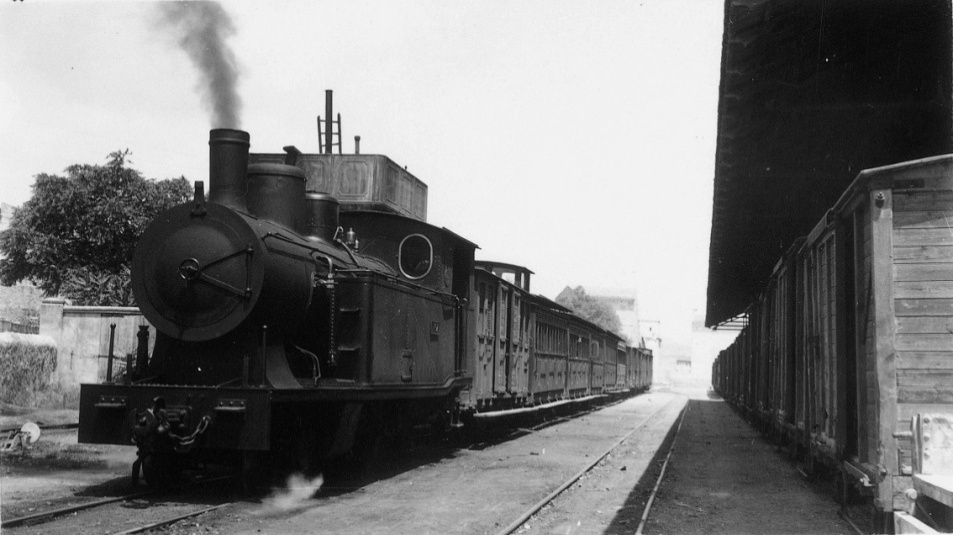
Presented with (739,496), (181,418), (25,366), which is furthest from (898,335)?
(25,366)

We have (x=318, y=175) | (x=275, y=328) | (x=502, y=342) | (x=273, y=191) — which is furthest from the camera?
(x=318, y=175)

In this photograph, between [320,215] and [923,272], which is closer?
[923,272]

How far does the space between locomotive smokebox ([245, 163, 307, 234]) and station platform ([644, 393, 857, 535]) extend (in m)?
4.59

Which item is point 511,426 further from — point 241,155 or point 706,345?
point 706,345

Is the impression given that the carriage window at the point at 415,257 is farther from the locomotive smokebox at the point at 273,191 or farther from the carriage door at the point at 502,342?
the carriage door at the point at 502,342

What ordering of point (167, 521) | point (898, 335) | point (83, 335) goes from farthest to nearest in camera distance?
1. point (83, 335)
2. point (167, 521)
3. point (898, 335)

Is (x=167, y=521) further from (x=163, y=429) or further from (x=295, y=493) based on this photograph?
(x=295, y=493)

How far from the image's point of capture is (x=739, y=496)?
30.2 feet

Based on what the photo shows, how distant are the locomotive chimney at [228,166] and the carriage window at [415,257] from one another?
2.87m

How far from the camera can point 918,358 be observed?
5781mm

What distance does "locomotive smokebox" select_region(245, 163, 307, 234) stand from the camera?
829 centimetres

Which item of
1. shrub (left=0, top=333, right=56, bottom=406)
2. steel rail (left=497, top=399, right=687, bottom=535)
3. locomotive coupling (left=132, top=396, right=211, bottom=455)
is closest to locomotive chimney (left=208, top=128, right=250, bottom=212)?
locomotive coupling (left=132, top=396, right=211, bottom=455)

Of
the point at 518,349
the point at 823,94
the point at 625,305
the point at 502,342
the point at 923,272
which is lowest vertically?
the point at 518,349

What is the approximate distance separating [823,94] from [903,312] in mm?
4717
